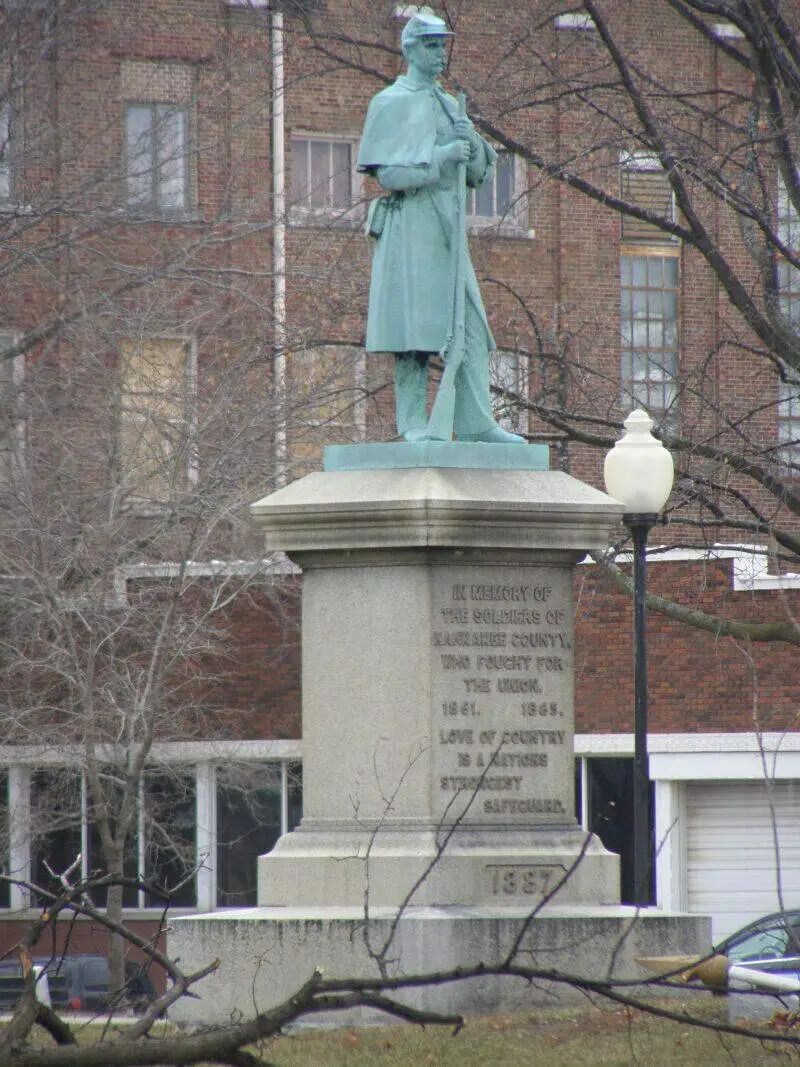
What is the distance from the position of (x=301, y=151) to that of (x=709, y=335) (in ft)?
A: 23.2

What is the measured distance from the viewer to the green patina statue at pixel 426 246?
37.0ft

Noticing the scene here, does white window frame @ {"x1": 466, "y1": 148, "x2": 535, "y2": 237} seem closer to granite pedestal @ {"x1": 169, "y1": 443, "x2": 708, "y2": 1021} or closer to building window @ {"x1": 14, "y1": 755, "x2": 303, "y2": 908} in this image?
building window @ {"x1": 14, "y1": 755, "x2": 303, "y2": 908}

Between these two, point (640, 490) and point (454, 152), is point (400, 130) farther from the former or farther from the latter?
point (640, 490)

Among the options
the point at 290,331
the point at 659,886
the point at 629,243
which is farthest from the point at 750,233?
the point at 629,243

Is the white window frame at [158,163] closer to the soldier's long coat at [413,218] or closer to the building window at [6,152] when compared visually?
the building window at [6,152]

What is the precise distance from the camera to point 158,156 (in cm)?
3078

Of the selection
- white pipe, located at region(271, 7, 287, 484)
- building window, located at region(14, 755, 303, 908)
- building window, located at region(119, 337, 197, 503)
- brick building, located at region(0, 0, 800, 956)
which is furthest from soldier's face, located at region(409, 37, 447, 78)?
building window, located at region(14, 755, 303, 908)

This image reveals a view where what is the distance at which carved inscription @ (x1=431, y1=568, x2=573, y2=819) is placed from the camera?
10875mm

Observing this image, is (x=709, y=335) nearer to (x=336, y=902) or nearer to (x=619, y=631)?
(x=619, y=631)

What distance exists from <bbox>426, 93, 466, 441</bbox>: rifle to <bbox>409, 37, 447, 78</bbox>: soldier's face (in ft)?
0.73

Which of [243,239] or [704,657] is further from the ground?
[243,239]

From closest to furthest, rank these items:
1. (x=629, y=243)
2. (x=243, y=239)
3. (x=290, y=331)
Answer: (x=290, y=331) < (x=243, y=239) < (x=629, y=243)

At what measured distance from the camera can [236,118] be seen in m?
33.3

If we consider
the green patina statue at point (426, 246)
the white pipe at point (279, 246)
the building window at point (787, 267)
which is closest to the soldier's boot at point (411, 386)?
the green patina statue at point (426, 246)
